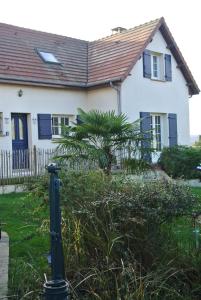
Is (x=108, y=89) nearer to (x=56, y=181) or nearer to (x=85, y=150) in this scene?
(x=85, y=150)

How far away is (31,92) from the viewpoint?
18000 mm

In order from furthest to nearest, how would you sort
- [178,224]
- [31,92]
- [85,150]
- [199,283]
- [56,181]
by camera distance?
1. [31,92]
2. [85,150]
3. [178,224]
4. [199,283]
5. [56,181]

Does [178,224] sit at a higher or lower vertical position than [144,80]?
lower

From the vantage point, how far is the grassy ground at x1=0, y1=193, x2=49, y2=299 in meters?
4.57

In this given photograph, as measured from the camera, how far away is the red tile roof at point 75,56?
1830 centimetres

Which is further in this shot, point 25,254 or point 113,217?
point 25,254

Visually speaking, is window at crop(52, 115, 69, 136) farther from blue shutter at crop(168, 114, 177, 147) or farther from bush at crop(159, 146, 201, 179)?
blue shutter at crop(168, 114, 177, 147)

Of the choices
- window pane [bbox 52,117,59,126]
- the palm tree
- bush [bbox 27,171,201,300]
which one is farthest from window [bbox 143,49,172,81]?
bush [bbox 27,171,201,300]

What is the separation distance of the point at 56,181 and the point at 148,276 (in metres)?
1.44

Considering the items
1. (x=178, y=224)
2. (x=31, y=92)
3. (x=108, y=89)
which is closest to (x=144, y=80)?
(x=108, y=89)

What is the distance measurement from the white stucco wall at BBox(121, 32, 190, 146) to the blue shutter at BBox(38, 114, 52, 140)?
10.7 ft

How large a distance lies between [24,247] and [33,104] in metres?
12.4

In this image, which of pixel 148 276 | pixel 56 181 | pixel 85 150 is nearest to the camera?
pixel 56 181

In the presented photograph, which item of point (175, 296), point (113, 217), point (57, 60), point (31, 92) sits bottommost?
point (175, 296)
